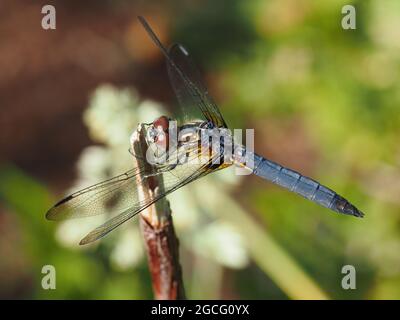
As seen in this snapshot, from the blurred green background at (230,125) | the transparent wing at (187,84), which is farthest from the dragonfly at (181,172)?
the blurred green background at (230,125)

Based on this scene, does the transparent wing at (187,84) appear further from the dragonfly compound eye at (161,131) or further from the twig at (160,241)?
the twig at (160,241)

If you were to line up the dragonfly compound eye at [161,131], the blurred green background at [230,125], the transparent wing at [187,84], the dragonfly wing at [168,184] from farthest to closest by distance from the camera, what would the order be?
1. the blurred green background at [230,125]
2. the transparent wing at [187,84]
3. the dragonfly compound eye at [161,131]
4. the dragonfly wing at [168,184]

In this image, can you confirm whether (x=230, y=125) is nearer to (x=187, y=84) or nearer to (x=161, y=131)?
(x=187, y=84)

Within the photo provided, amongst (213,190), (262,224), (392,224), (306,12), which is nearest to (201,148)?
(213,190)

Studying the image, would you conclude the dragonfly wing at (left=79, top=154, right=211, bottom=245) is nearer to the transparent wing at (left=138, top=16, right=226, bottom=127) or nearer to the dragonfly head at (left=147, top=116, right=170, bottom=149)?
the dragonfly head at (left=147, top=116, right=170, bottom=149)

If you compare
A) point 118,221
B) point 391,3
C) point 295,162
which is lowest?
point 118,221

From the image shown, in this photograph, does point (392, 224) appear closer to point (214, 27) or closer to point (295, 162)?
point (295, 162)
